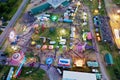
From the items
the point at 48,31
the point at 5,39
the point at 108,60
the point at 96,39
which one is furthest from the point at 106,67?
the point at 5,39

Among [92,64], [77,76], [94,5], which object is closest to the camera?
[77,76]

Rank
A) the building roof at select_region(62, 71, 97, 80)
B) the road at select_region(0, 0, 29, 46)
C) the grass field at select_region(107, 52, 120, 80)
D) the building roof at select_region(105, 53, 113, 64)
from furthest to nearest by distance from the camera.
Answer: the road at select_region(0, 0, 29, 46) → the building roof at select_region(105, 53, 113, 64) → the grass field at select_region(107, 52, 120, 80) → the building roof at select_region(62, 71, 97, 80)

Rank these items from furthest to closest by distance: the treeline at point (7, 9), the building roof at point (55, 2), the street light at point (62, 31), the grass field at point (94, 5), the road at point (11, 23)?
1. the grass field at point (94, 5)
2. the building roof at point (55, 2)
3. the treeline at point (7, 9)
4. the street light at point (62, 31)
5. the road at point (11, 23)

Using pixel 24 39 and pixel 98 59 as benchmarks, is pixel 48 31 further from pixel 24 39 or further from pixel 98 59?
pixel 98 59

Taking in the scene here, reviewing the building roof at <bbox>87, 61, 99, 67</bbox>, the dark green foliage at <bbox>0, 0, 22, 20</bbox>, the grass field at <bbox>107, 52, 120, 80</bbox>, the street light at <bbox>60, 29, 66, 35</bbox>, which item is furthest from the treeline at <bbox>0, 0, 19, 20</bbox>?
the grass field at <bbox>107, 52, 120, 80</bbox>

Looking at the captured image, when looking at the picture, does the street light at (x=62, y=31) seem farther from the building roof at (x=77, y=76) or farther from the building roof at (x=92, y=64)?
the building roof at (x=77, y=76)

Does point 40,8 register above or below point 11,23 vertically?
above

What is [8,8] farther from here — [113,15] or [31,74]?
[113,15]

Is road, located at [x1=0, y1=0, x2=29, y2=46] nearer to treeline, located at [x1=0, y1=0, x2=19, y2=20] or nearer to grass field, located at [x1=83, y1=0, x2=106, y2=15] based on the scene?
treeline, located at [x1=0, y1=0, x2=19, y2=20]

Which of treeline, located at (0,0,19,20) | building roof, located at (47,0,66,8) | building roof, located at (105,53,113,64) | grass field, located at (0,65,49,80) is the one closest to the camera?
grass field, located at (0,65,49,80)

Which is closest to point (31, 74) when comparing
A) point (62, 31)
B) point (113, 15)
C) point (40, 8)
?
point (62, 31)

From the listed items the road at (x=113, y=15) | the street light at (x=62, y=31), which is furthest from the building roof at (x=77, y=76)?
the street light at (x=62, y=31)
